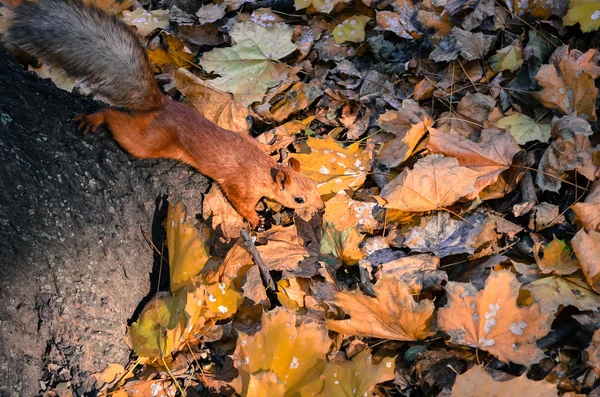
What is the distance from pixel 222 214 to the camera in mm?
2158

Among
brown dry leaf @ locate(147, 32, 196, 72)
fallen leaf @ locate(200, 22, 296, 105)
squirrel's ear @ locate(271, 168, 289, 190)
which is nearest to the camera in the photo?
squirrel's ear @ locate(271, 168, 289, 190)

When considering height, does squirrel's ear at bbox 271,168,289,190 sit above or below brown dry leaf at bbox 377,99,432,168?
below

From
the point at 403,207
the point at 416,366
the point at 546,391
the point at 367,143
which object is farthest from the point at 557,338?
the point at 367,143

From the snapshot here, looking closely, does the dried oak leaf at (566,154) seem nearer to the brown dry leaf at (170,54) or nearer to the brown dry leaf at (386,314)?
the brown dry leaf at (386,314)

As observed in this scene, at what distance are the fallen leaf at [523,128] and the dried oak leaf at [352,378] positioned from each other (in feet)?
3.10

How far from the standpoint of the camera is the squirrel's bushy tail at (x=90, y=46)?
1786 mm

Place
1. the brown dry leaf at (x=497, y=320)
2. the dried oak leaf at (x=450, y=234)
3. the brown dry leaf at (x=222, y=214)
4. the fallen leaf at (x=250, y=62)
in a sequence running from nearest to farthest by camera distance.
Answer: the brown dry leaf at (x=497, y=320)
the dried oak leaf at (x=450, y=234)
the brown dry leaf at (x=222, y=214)
the fallen leaf at (x=250, y=62)

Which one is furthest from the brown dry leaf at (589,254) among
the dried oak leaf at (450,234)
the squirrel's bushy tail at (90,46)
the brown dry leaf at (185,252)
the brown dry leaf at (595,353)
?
the squirrel's bushy tail at (90,46)

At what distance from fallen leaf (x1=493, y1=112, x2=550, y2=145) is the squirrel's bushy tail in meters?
1.36

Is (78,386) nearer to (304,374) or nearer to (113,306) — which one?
(113,306)

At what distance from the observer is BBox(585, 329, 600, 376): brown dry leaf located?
1330 millimetres

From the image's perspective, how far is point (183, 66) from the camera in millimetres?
2586

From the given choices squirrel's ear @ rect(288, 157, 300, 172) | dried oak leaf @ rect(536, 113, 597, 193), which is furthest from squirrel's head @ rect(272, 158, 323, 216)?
dried oak leaf @ rect(536, 113, 597, 193)

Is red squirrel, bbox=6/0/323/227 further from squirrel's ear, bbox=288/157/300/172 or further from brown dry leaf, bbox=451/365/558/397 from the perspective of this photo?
brown dry leaf, bbox=451/365/558/397
